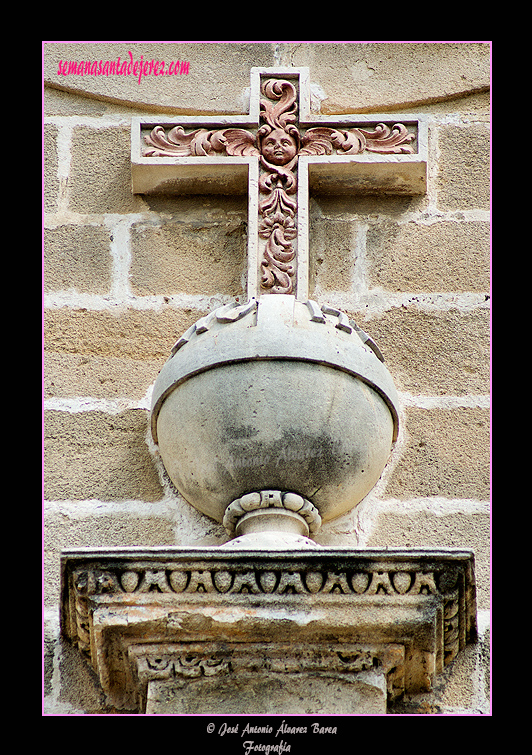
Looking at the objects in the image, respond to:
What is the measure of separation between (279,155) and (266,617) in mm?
1251

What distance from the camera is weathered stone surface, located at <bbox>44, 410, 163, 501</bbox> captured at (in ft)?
10.4

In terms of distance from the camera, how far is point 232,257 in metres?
3.46

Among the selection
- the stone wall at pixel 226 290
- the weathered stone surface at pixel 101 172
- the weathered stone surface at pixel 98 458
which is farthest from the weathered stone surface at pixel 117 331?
the weathered stone surface at pixel 101 172

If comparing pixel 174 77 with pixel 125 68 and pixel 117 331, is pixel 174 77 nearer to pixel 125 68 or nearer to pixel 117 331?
pixel 125 68

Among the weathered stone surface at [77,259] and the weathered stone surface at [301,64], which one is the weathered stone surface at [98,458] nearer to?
the weathered stone surface at [77,259]

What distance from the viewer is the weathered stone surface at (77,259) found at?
11.2 ft

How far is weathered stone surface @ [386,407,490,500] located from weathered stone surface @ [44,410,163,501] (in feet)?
A: 1.77

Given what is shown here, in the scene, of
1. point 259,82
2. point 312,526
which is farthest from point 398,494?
point 259,82

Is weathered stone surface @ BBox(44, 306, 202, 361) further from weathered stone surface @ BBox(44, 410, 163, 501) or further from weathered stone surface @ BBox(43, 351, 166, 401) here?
weathered stone surface @ BBox(44, 410, 163, 501)

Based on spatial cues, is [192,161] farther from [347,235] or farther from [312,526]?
[312,526]

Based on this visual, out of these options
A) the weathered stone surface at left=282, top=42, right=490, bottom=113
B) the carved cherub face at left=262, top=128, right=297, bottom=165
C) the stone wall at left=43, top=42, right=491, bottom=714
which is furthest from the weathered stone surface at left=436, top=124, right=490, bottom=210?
the carved cherub face at left=262, top=128, right=297, bottom=165

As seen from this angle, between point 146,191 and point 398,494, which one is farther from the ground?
point 146,191

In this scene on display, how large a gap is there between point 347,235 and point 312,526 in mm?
835

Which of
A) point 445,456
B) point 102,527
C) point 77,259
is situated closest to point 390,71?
point 77,259
